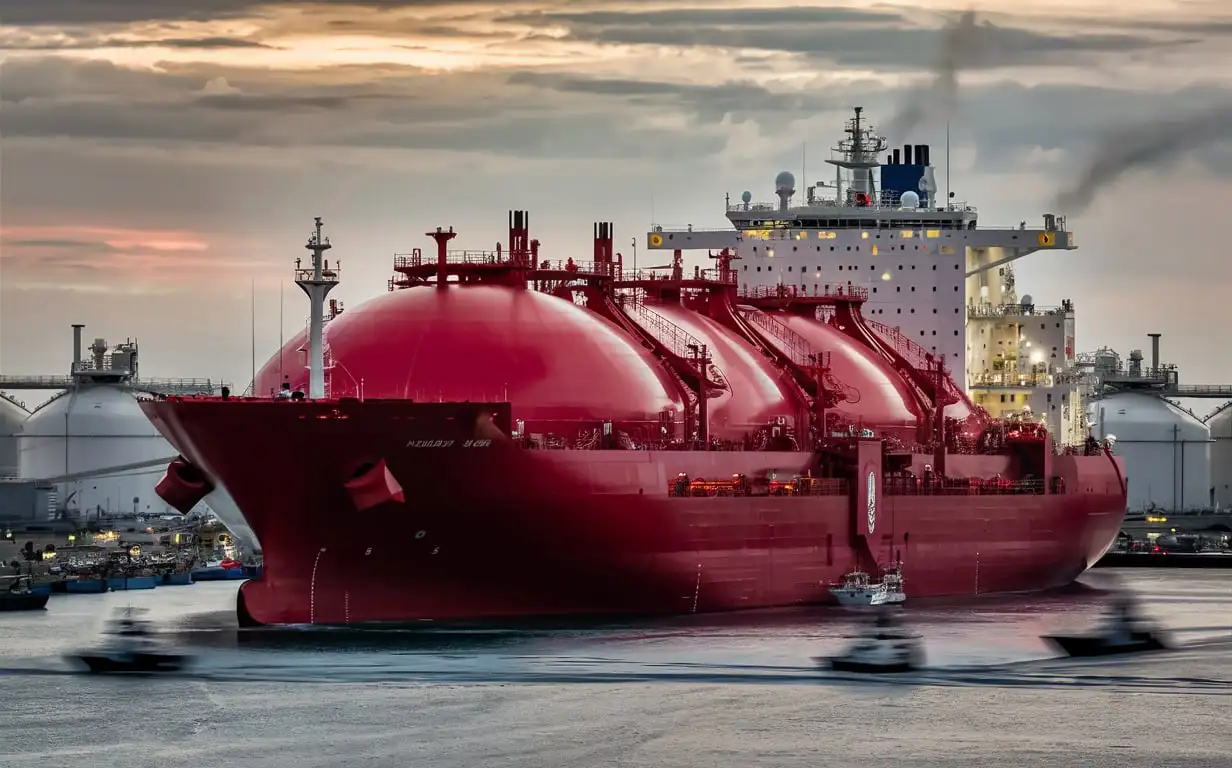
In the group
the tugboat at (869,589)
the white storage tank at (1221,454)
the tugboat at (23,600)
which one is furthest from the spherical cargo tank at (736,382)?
the white storage tank at (1221,454)

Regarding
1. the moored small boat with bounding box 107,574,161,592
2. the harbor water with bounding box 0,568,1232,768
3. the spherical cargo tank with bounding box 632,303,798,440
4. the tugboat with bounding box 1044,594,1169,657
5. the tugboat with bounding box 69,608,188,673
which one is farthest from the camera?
the moored small boat with bounding box 107,574,161,592

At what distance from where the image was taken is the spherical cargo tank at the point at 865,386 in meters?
53.5

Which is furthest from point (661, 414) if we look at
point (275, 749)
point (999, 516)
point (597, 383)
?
point (275, 749)

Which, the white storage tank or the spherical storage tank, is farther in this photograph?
the white storage tank

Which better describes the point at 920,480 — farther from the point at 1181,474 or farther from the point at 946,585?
the point at 1181,474

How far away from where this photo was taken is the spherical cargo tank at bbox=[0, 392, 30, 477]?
98.6m

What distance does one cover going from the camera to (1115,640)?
44.0 meters

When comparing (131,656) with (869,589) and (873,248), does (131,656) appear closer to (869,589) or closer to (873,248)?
(869,589)

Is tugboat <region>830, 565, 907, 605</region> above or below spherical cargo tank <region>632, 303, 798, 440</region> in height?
below

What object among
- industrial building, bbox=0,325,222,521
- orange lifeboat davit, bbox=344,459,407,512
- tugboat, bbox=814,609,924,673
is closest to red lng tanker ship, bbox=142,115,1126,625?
orange lifeboat davit, bbox=344,459,407,512

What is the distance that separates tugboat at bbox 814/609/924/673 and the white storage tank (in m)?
69.4

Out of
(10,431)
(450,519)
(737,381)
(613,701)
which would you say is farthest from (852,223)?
(10,431)

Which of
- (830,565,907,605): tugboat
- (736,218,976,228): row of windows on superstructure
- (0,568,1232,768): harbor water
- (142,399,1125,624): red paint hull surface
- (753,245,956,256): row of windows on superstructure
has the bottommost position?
(0,568,1232,768): harbor water

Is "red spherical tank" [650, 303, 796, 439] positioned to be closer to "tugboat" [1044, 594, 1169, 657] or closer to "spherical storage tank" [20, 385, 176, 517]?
"tugboat" [1044, 594, 1169, 657]
